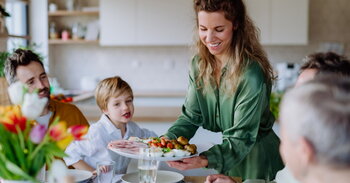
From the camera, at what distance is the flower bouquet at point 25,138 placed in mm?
1082

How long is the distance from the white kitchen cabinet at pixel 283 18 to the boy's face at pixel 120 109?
329cm

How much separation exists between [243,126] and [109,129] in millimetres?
769

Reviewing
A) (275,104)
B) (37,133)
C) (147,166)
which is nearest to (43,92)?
(147,166)

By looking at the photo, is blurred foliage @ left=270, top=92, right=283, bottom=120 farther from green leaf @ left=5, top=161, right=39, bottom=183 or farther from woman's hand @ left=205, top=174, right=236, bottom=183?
green leaf @ left=5, top=161, right=39, bottom=183

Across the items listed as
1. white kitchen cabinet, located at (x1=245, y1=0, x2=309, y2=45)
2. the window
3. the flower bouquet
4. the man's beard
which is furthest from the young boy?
the window

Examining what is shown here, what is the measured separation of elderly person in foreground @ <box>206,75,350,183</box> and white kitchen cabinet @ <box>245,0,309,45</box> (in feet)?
15.0

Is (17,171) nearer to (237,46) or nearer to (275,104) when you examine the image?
(237,46)

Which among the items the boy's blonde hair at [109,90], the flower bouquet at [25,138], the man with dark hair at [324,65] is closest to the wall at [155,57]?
the boy's blonde hair at [109,90]

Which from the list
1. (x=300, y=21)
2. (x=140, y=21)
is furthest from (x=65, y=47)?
(x=300, y=21)

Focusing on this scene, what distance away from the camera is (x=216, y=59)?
209 centimetres

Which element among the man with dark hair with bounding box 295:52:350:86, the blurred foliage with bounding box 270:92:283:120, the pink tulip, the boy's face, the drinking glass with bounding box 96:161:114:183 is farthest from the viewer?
the blurred foliage with bounding box 270:92:283:120

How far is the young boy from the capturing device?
7.22ft

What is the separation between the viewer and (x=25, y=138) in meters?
1.15

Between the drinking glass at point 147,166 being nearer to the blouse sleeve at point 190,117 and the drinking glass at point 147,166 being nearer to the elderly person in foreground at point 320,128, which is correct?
the blouse sleeve at point 190,117
